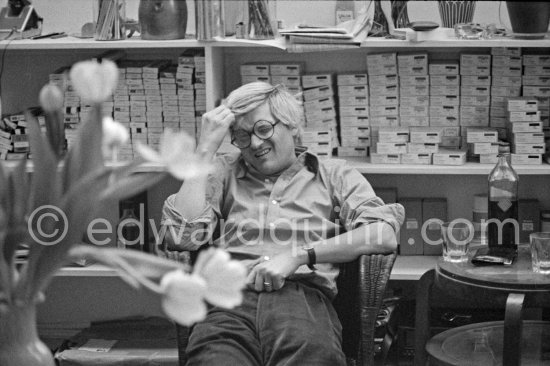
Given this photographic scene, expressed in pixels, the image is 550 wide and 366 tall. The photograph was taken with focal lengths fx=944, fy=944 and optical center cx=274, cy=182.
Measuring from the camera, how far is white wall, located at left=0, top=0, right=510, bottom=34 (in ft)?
11.9

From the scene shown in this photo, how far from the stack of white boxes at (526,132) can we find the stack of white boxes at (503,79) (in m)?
0.08

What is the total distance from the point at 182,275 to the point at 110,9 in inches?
98.9

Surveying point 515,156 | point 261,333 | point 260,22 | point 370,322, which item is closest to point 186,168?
point 261,333

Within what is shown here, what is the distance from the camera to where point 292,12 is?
3.68 m

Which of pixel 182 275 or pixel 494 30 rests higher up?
pixel 494 30

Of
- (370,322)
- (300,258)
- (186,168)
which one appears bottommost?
(370,322)

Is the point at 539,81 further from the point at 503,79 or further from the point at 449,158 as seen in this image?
the point at 449,158

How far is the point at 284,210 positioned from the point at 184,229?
0.33 m

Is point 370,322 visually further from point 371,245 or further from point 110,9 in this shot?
point 110,9

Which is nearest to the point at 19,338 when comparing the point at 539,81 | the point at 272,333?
the point at 272,333

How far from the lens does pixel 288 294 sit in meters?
2.81

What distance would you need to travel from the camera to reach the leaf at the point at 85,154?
1.22 m

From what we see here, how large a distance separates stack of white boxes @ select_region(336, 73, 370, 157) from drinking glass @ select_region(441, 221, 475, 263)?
2.67 ft

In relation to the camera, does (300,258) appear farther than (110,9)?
No
